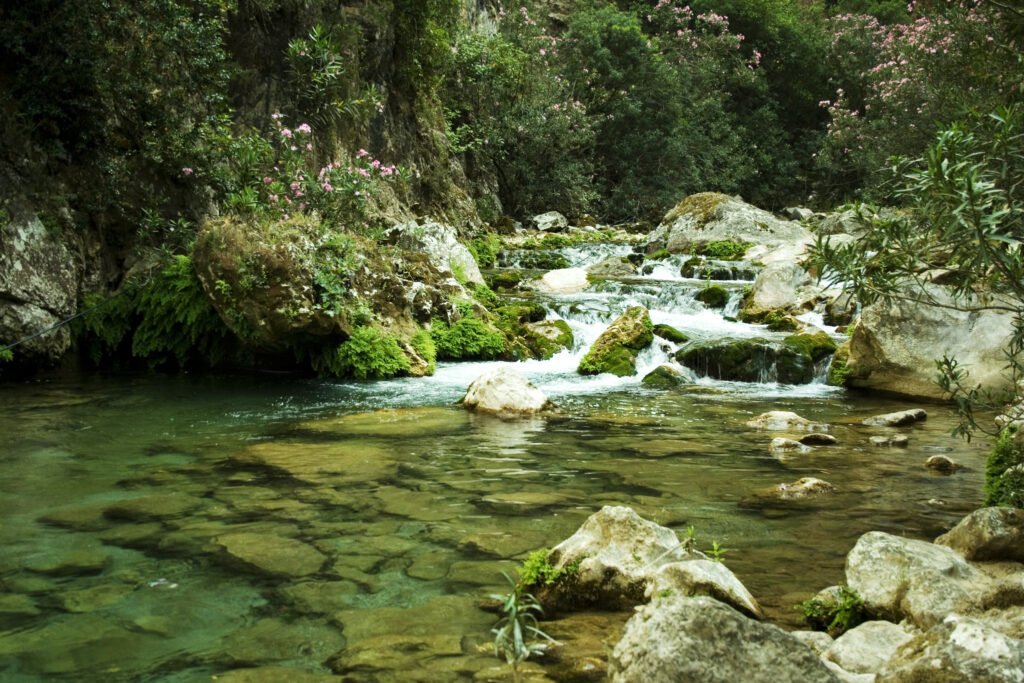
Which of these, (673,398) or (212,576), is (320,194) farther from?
(212,576)

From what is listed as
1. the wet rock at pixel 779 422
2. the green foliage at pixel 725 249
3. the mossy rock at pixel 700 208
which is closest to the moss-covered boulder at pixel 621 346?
the wet rock at pixel 779 422

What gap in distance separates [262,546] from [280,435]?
301cm

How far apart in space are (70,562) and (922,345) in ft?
29.3

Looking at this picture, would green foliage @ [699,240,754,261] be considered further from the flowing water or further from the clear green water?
the clear green water

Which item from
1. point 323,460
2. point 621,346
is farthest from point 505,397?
point 621,346

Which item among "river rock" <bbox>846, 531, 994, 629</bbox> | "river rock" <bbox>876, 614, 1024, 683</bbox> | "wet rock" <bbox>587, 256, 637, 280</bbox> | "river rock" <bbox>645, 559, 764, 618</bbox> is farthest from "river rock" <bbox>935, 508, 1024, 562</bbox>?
"wet rock" <bbox>587, 256, 637, 280</bbox>

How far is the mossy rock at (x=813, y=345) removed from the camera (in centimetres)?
1117

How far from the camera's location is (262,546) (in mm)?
4492

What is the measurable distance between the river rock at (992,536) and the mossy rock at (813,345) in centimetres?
726

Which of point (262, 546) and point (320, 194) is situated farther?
point (320, 194)

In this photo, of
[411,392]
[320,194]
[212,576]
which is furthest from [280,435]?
[320,194]

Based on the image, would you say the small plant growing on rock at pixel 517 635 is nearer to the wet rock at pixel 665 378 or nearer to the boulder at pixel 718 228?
the wet rock at pixel 665 378

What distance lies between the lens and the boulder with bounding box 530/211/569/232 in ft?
87.1

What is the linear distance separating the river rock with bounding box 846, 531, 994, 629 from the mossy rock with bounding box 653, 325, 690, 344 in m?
8.55
